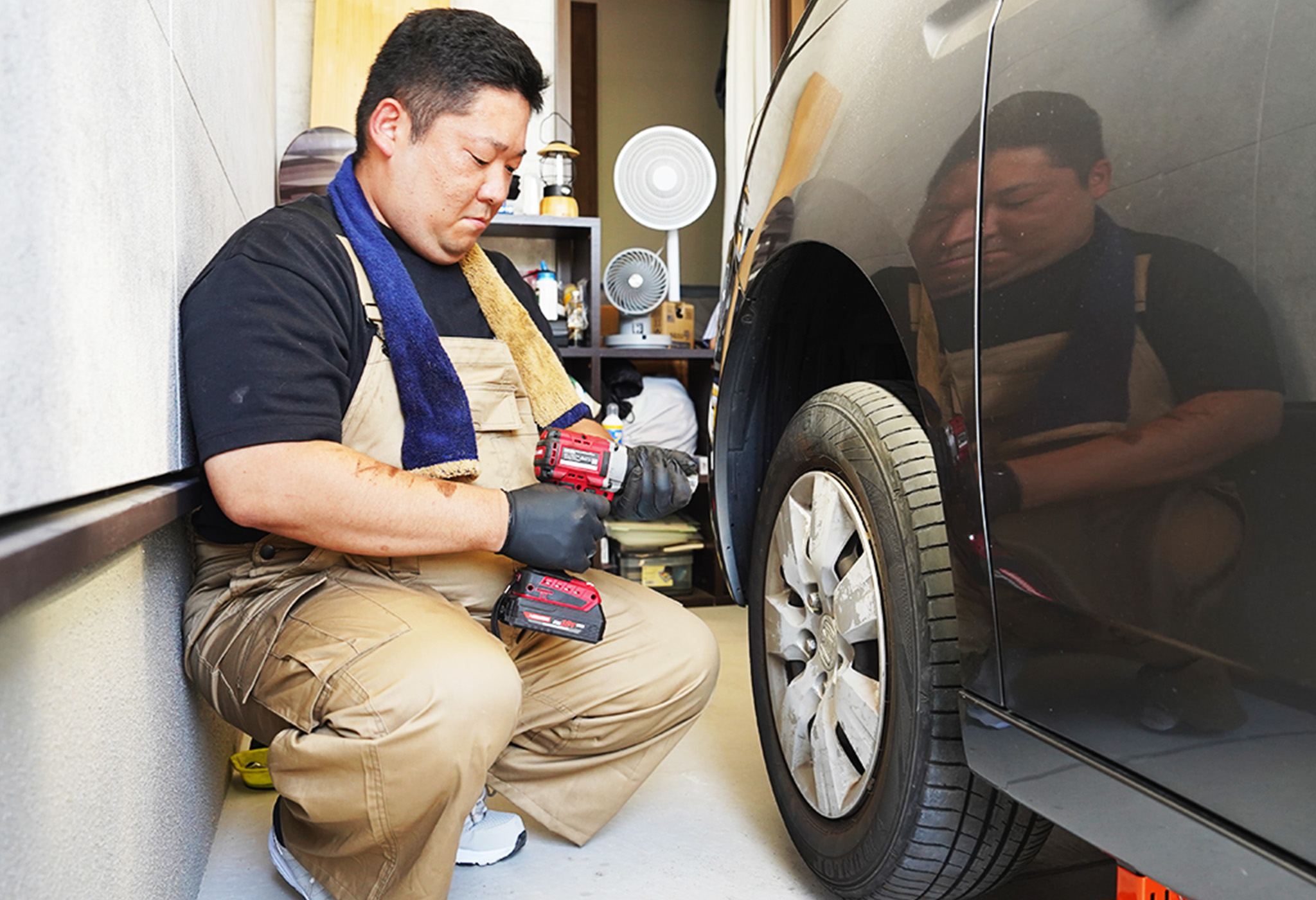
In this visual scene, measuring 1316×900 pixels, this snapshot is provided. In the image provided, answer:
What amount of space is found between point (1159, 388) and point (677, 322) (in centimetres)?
297

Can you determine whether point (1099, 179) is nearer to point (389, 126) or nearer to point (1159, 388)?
point (1159, 388)

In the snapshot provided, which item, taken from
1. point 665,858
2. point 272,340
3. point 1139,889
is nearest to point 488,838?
point 665,858

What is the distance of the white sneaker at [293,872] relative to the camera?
4.50 feet

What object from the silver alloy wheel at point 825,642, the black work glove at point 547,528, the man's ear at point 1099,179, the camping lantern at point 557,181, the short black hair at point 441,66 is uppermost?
the camping lantern at point 557,181

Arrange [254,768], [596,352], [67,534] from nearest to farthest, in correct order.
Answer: [67,534] → [254,768] → [596,352]

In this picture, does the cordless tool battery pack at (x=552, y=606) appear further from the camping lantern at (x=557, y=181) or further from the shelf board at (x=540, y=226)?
the camping lantern at (x=557, y=181)

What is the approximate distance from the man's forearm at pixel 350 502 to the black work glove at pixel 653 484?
27 centimetres

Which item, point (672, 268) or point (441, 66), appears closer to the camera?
point (441, 66)

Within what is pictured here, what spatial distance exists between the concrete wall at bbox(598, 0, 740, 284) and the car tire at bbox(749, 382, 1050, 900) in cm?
495

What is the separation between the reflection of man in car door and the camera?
690mm

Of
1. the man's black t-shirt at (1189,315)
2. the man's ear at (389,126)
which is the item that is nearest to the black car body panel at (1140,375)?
the man's black t-shirt at (1189,315)

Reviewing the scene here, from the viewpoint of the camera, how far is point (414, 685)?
1.24 meters

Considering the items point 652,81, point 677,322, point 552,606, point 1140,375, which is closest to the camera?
point 1140,375

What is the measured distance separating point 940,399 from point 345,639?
84 cm
